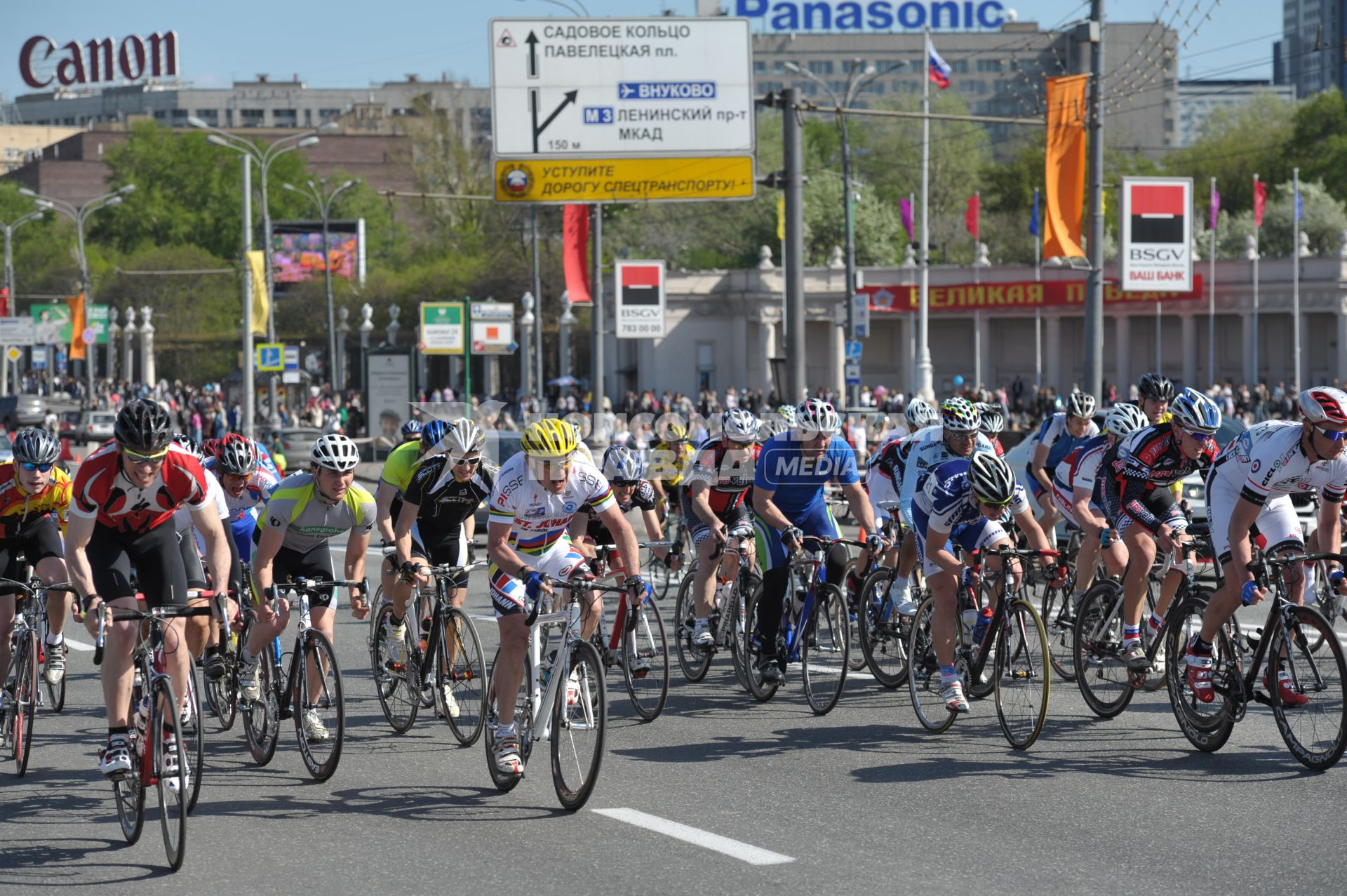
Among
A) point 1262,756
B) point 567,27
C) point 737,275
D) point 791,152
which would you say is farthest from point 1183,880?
point 737,275

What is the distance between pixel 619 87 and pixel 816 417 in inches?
664

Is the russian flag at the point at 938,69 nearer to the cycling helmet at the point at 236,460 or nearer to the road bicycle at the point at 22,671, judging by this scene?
the cycling helmet at the point at 236,460

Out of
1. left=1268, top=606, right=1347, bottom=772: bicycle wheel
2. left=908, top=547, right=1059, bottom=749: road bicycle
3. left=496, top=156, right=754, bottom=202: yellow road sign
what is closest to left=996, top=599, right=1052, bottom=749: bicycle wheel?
left=908, top=547, right=1059, bottom=749: road bicycle

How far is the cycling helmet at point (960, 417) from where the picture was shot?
10266 millimetres

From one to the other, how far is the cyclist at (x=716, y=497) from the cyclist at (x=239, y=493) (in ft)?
9.02

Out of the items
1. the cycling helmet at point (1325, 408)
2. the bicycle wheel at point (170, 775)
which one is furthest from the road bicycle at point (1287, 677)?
the bicycle wheel at point (170, 775)

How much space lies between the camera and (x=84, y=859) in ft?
24.2

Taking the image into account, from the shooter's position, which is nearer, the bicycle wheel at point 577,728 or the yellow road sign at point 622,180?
the bicycle wheel at point 577,728

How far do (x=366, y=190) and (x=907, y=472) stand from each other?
4696 inches

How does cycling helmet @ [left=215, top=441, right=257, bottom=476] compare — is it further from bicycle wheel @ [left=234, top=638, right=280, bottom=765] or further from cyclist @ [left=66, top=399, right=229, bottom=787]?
cyclist @ [left=66, top=399, right=229, bottom=787]

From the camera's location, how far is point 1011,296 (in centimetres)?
7394

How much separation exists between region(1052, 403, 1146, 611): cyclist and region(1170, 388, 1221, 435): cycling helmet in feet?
3.40

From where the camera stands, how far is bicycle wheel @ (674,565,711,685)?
39.1ft

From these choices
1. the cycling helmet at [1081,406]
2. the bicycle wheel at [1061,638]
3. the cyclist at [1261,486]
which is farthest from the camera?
the cycling helmet at [1081,406]
